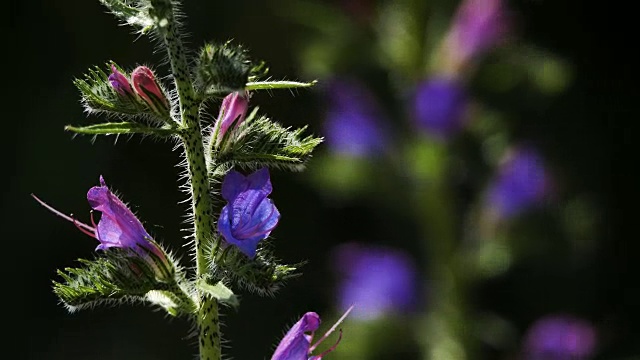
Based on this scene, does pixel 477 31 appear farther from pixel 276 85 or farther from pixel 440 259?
pixel 276 85

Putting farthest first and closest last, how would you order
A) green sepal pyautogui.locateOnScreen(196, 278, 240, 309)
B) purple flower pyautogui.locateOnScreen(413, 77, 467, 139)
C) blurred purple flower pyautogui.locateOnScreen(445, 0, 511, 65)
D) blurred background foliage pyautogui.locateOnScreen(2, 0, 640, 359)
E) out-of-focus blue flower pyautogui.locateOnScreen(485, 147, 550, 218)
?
blurred background foliage pyautogui.locateOnScreen(2, 0, 640, 359)
out-of-focus blue flower pyautogui.locateOnScreen(485, 147, 550, 218)
blurred purple flower pyautogui.locateOnScreen(445, 0, 511, 65)
purple flower pyautogui.locateOnScreen(413, 77, 467, 139)
green sepal pyautogui.locateOnScreen(196, 278, 240, 309)

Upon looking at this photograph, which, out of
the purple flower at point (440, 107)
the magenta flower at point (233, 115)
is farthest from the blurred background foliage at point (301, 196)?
the magenta flower at point (233, 115)

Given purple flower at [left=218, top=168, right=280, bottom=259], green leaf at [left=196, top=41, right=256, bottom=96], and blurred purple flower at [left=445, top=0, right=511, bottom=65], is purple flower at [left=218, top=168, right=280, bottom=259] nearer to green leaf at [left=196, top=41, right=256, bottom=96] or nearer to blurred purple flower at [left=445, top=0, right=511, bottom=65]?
green leaf at [left=196, top=41, right=256, bottom=96]

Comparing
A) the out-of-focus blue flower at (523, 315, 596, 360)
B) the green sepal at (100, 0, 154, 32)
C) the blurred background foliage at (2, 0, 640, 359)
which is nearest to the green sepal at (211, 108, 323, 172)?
the green sepal at (100, 0, 154, 32)

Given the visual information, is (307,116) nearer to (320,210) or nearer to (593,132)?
(320,210)

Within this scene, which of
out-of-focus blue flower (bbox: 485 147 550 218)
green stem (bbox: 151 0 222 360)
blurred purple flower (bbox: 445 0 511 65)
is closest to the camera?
green stem (bbox: 151 0 222 360)

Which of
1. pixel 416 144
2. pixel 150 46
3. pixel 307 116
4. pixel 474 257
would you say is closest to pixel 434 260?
pixel 474 257

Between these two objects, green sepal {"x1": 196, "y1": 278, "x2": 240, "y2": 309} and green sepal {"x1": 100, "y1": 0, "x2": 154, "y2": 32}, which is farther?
green sepal {"x1": 100, "y1": 0, "x2": 154, "y2": 32}

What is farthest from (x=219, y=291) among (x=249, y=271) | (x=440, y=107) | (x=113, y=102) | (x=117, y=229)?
(x=440, y=107)
